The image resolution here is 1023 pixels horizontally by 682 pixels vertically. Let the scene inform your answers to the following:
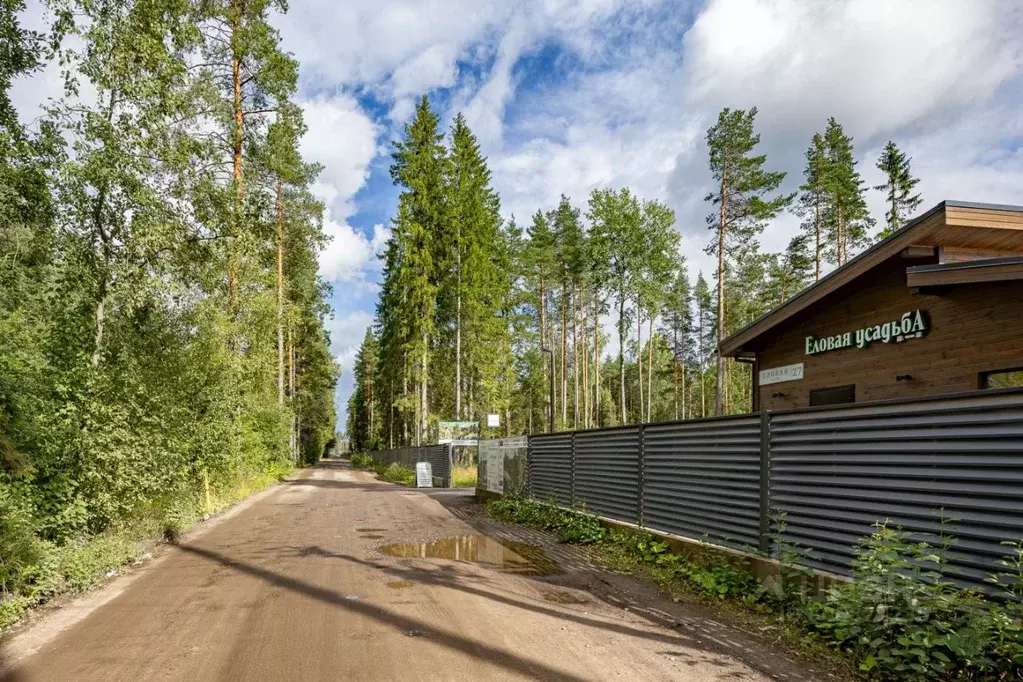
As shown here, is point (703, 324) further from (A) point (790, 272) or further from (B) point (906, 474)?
(B) point (906, 474)

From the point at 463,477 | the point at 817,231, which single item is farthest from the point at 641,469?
the point at 817,231

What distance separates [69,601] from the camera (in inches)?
249

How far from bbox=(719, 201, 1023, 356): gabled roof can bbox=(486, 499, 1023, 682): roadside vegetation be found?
17.8 ft

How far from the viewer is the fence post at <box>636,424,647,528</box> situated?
897 centimetres

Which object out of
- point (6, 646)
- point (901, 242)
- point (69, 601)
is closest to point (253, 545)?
point (69, 601)

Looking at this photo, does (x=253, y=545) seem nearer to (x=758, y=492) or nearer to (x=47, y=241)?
(x=47, y=241)

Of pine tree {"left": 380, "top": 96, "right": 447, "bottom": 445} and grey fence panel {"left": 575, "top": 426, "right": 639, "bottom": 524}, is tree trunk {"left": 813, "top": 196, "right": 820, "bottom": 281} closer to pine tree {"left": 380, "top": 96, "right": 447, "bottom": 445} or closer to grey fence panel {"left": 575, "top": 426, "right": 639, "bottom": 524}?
pine tree {"left": 380, "top": 96, "right": 447, "bottom": 445}

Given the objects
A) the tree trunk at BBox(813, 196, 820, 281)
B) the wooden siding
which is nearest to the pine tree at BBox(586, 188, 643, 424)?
the tree trunk at BBox(813, 196, 820, 281)

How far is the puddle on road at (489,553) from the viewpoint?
8.02 m

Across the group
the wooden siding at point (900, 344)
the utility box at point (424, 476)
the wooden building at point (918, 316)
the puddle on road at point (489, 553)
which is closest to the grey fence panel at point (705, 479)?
the puddle on road at point (489, 553)

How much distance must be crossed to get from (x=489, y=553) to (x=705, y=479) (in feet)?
11.4

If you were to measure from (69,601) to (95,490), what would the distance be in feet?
7.50

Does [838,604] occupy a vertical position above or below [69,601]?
above

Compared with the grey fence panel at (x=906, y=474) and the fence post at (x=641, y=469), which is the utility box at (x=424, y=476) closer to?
the fence post at (x=641, y=469)
